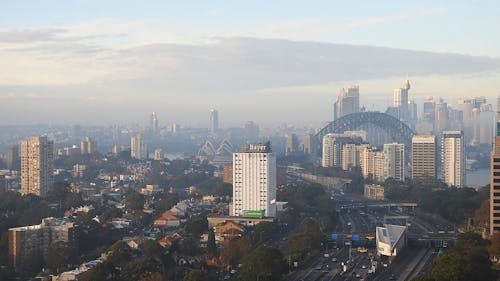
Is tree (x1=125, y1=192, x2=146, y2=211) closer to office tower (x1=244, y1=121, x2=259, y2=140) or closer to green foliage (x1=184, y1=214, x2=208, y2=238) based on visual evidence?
green foliage (x1=184, y1=214, x2=208, y2=238)

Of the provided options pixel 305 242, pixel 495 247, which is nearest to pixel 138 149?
pixel 305 242

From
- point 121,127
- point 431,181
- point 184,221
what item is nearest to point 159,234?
point 184,221

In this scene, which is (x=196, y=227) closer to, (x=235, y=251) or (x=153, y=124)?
(x=235, y=251)

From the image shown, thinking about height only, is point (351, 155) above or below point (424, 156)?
below

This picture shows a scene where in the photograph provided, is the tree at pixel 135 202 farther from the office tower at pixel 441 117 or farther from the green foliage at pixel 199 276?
the office tower at pixel 441 117

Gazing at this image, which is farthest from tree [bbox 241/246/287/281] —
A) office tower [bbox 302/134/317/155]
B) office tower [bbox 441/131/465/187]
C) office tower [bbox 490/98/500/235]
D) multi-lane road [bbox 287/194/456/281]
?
office tower [bbox 302/134/317/155]

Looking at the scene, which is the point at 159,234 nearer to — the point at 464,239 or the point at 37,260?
the point at 37,260
